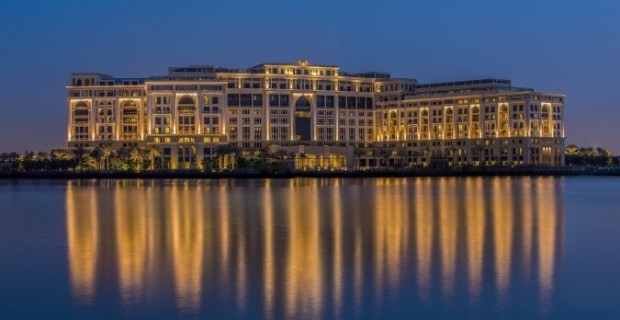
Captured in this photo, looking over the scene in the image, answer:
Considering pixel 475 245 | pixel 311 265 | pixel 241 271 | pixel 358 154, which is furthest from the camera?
pixel 358 154

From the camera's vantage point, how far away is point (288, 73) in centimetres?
15125

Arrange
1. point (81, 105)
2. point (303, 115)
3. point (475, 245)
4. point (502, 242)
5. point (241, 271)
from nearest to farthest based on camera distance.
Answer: point (241, 271), point (475, 245), point (502, 242), point (81, 105), point (303, 115)

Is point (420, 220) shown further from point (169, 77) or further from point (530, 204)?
point (169, 77)

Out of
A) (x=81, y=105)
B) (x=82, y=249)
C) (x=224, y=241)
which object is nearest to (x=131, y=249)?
(x=82, y=249)

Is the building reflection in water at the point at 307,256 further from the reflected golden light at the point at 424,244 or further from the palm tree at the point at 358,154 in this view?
the palm tree at the point at 358,154

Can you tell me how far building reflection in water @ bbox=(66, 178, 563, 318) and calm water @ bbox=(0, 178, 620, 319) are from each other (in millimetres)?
72

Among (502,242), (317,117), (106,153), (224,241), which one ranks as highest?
(317,117)

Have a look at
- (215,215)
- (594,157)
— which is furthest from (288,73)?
(215,215)

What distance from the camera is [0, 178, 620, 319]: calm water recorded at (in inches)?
789

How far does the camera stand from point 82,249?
102 ft

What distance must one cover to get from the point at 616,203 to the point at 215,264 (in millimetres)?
43166

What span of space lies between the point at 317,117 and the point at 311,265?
127 m

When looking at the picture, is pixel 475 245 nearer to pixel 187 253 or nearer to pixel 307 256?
pixel 307 256

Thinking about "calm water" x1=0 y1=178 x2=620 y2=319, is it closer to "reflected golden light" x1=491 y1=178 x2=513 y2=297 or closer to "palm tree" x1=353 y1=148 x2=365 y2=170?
"reflected golden light" x1=491 y1=178 x2=513 y2=297
